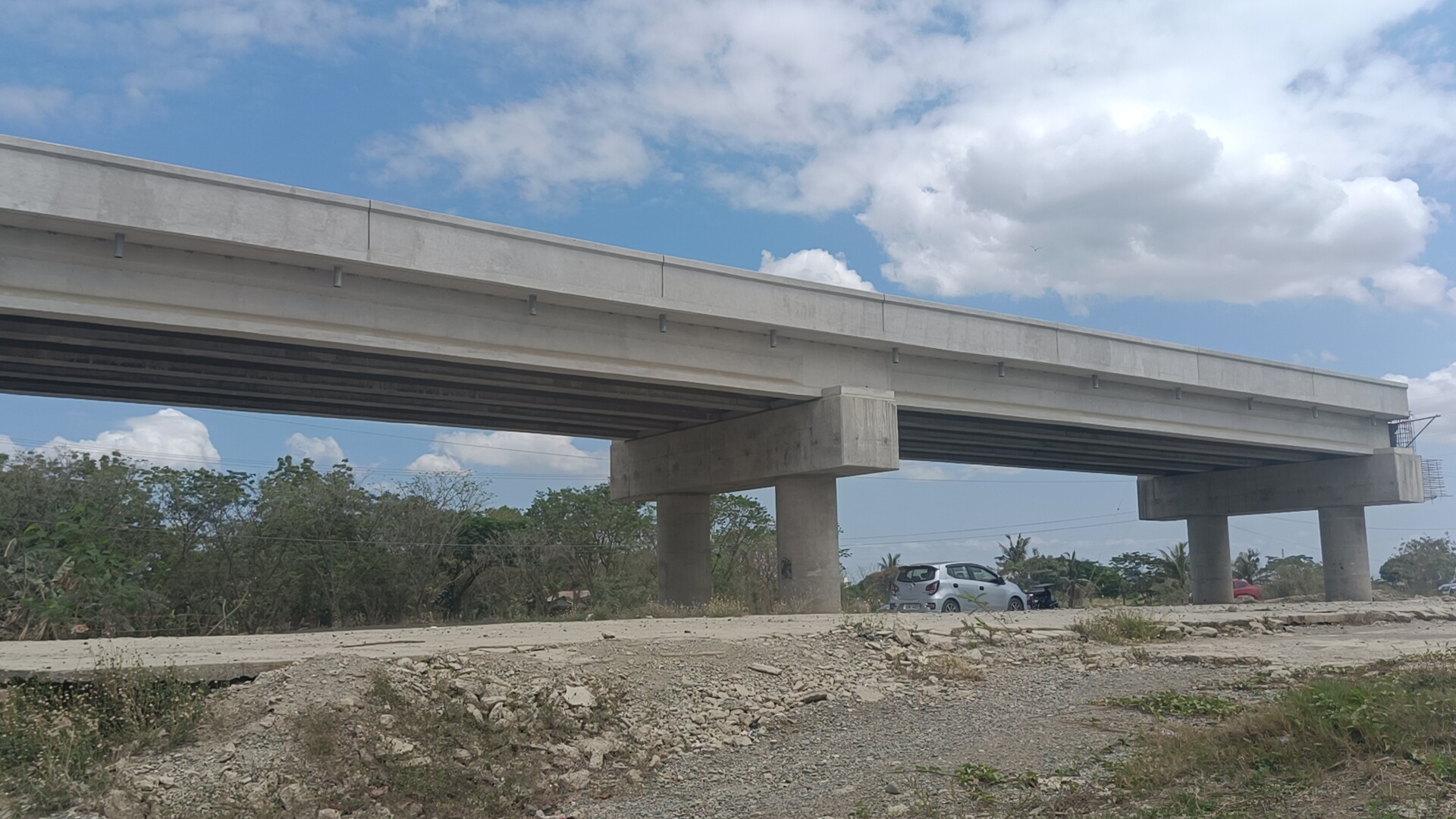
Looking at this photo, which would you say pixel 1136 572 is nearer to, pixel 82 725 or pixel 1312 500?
pixel 1312 500

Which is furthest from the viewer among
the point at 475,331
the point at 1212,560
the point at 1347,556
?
the point at 1212,560

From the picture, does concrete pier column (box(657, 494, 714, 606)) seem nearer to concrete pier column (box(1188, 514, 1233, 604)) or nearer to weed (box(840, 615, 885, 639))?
weed (box(840, 615, 885, 639))

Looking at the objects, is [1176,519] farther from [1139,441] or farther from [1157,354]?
[1157,354]

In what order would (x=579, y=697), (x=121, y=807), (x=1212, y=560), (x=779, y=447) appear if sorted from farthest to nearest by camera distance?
(x=1212, y=560)
(x=779, y=447)
(x=579, y=697)
(x=121, y=807)

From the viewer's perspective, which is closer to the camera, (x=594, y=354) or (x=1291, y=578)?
(x=594, y=354)

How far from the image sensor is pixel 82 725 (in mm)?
9258

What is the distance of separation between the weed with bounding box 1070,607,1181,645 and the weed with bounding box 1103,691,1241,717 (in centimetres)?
515

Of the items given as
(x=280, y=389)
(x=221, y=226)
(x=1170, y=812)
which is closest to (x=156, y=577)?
(x=280, y=389)

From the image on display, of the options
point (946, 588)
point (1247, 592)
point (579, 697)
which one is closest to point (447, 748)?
point (579, 697)

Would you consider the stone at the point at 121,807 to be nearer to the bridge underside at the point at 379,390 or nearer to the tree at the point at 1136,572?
the bridge underside at the point at 379,390

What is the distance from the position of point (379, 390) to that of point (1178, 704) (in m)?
15.9

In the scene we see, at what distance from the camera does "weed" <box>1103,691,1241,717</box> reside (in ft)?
31.3

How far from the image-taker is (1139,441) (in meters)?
30.9

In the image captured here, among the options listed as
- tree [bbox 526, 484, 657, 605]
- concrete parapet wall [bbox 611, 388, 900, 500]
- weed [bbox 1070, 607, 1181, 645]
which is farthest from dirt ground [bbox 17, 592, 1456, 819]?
tree [bbox 526, 484, 657, 605]
